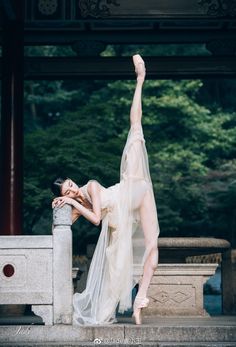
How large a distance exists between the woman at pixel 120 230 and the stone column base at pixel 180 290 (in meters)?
2.14

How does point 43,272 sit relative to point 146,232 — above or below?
below

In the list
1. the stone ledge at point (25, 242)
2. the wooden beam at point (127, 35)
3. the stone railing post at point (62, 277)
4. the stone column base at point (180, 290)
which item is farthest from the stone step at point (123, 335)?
the wooden beam at point (127, 35)

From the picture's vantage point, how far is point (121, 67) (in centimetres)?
1391

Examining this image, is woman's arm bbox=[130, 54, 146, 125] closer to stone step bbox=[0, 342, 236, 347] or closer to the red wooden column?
stone step bbox=[0, 342, 236, 347]

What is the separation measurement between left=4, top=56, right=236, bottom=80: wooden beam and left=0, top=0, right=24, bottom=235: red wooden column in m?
1.79

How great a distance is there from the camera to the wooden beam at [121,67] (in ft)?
45.7

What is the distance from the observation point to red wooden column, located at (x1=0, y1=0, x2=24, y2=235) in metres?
11.9

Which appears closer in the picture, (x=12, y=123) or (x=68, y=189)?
(x=68, y=189)

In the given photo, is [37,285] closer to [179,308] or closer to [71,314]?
[71,314]

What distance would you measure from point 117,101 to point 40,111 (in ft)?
13.6

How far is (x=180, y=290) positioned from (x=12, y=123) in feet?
11.3

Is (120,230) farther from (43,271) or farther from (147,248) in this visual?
(43,271)

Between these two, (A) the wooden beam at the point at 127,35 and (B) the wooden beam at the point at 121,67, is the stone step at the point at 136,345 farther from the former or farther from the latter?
(A) the wooden beam at the point at 127,35

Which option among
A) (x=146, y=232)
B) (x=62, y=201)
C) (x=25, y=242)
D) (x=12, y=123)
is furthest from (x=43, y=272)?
(x=12, y=123)
